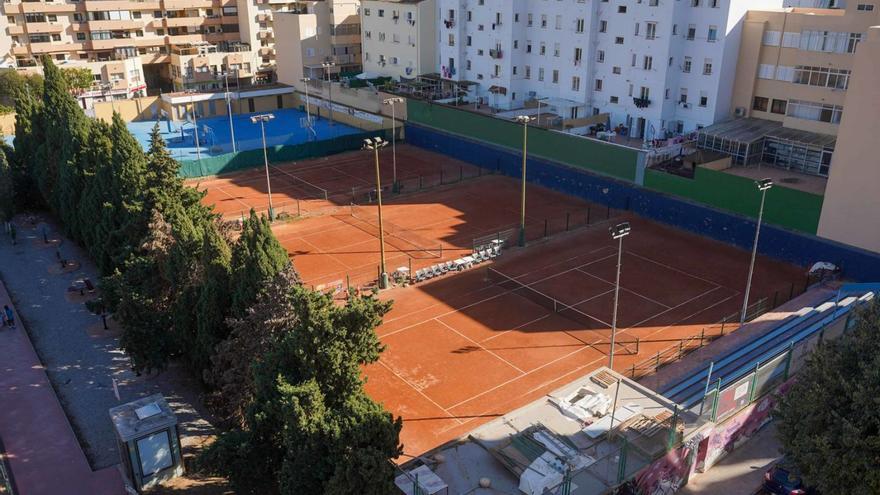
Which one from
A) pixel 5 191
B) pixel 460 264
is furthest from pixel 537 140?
pixel 5 191

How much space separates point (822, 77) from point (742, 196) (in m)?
10.6

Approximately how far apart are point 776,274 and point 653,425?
2215 cm

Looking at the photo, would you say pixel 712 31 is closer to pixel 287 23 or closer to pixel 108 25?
pixel 287 23

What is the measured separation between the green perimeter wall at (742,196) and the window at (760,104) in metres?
9.61

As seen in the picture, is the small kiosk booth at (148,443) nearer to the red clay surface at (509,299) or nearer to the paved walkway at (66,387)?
the paved walkway at (66,387)

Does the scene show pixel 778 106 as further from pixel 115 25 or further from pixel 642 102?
pixel 115 25

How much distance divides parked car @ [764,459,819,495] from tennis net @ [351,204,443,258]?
22502 millimetres

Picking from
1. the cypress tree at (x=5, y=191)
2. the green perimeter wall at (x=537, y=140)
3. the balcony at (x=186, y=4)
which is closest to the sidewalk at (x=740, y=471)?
the green perimeter wall at (x=537, y=140)

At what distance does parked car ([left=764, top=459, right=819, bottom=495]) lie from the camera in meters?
20.0

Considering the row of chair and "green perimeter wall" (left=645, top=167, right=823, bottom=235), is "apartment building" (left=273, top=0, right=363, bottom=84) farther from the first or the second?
the row of chair

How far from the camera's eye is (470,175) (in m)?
56.7

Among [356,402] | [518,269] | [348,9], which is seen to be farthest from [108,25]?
[356,402]

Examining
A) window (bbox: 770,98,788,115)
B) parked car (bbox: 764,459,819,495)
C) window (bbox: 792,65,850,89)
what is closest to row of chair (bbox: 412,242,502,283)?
parked car (bbox: 764,459,819,495)

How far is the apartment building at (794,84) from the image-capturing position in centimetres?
4372
